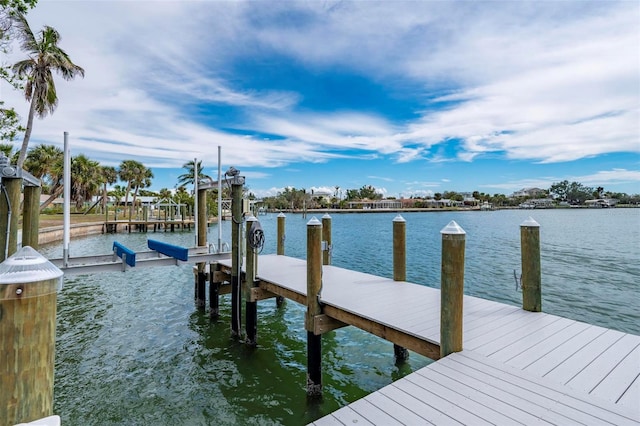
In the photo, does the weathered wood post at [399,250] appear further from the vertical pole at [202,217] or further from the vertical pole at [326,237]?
the vertical pole at [202,217]

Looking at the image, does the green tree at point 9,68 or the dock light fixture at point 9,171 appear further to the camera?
the green tree at point 9,68

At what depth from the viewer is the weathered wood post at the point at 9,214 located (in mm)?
4798

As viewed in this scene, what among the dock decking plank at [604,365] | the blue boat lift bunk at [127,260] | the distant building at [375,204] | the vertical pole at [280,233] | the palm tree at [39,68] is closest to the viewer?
the dock decking plank at [604,365]

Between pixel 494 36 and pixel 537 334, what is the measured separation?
8.56 m

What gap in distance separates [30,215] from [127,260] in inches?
66.3

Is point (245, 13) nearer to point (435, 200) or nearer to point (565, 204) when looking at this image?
point (435, 200)

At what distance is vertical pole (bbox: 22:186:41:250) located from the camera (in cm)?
525

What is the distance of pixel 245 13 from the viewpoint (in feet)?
34.8

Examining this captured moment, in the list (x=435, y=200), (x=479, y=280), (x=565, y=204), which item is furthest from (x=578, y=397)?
Result: (x=565, y=204)

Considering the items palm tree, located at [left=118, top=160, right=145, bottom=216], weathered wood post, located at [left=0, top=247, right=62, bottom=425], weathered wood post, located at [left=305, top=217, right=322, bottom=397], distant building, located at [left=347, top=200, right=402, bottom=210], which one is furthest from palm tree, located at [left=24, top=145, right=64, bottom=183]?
distant building, located at [left=347, top=200, right=402, bottom=210]

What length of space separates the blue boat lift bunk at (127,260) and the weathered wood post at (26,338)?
489 cm

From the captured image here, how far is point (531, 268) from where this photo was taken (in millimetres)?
4629

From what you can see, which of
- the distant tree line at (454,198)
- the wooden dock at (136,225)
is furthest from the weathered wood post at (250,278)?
the distant tree line at (454,198)

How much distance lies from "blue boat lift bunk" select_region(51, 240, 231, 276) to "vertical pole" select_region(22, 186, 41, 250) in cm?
72
